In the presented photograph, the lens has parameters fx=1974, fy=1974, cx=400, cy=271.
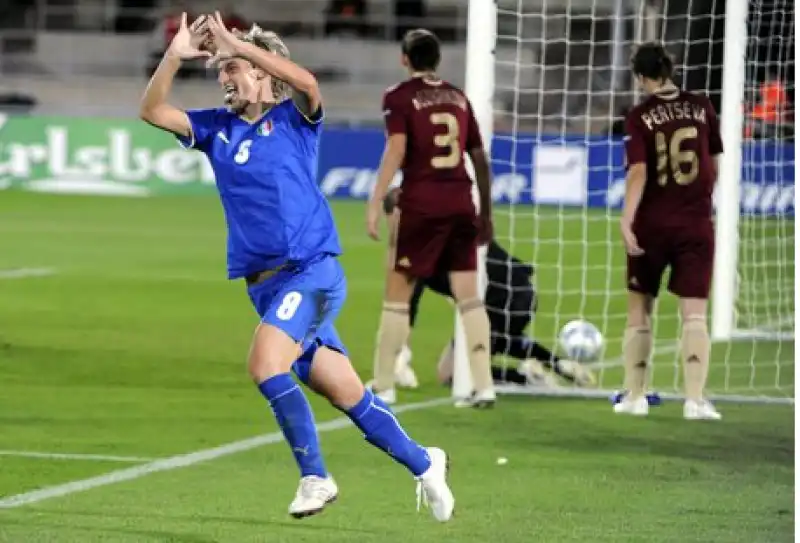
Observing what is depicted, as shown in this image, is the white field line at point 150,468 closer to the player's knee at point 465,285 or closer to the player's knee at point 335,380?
the player's knee at point 465,285

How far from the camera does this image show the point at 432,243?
10852 mm

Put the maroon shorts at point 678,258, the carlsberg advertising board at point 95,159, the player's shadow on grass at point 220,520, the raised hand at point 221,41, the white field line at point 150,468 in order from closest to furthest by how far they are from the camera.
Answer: the raised hand at point 221,41 → the player's shadow on grass at point 220,520 → the white field line at point 150,468 → the maroon shorts at point 678,258 → the carlsberg advertising board at point 95,159

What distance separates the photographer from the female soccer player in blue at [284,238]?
695cm

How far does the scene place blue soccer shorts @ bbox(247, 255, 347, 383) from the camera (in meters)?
6.98

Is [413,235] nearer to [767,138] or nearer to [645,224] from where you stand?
[645,224]

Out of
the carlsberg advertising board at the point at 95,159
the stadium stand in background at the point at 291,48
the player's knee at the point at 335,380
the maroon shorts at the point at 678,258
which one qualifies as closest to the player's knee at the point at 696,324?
the maroon shorts at the point at 678,258

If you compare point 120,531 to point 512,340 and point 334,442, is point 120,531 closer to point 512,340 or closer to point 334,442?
point 334,442

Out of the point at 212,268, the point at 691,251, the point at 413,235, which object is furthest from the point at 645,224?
the point at 212,268

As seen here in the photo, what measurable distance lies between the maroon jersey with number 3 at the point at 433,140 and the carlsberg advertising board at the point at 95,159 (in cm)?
1777

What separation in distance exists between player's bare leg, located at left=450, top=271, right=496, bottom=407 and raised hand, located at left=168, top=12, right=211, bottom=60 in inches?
168

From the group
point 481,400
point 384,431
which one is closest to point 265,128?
point 384,431

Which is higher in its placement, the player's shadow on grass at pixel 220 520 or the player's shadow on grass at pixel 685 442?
the player's shadow on grass at pixel 220 520

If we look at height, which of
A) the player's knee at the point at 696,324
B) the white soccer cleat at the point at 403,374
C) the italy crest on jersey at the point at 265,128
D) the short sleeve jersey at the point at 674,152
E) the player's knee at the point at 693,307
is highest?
the italy crest on jersey at the point at 265,128

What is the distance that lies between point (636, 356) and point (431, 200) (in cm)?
143
